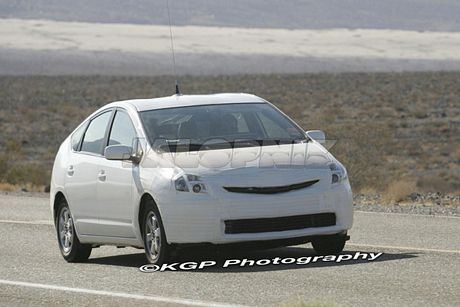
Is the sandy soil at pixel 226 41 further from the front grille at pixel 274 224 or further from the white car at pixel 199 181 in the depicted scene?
the front grille at pixel 274 224

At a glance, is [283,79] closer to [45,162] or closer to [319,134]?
[45,162]

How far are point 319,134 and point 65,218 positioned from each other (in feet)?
8.81

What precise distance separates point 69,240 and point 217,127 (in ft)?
6.79

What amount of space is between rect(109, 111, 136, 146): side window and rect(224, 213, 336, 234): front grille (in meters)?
1.59

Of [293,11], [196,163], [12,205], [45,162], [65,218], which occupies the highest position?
[196,163]

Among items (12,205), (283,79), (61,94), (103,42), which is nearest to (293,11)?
(103,42)

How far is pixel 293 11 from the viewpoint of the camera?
192 meters

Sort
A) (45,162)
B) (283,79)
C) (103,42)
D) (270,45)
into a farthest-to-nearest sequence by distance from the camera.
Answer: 1. (270,45)
2. (103,42)
3. (283,79)
4. (45,162)

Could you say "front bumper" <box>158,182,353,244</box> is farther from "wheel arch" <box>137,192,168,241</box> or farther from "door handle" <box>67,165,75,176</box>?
"door handle" <box>67,165,75,176</box>

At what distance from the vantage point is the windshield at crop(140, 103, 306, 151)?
12609 millimetres

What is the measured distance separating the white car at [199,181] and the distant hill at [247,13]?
157 m

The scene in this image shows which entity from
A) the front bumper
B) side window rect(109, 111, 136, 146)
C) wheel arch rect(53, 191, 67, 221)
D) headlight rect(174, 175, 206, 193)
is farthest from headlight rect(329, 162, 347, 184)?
wheel arch rect(53, 191, 67, 221)

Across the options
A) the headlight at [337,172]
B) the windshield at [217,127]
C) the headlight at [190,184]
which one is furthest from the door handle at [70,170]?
the headlight at [337,172]

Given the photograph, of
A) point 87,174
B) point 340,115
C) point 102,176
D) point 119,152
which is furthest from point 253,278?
point 340,115
